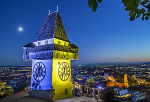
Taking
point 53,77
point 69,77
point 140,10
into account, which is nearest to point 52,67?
point 53,77

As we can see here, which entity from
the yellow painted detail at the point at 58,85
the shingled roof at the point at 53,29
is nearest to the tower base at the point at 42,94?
the yellow painted detail at the point at 58,85

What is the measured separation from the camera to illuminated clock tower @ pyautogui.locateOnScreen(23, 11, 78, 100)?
1340 cm

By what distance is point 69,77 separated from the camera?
1575 cm

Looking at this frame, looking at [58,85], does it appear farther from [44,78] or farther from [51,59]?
[51,59]

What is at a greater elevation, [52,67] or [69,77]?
[52,67]

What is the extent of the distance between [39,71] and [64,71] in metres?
3.10

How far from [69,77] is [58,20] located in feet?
26.5

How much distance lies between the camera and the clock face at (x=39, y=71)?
550 inches

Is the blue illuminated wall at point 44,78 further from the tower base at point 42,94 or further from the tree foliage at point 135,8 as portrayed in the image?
the tree foliage at point 135,8

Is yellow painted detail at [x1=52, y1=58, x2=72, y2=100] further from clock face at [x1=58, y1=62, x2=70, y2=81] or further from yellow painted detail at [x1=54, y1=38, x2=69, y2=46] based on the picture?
yellow painted detail at [x1=54, y1=38, x2=69, y2=46]

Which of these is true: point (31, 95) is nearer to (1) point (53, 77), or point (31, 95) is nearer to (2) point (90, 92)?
(1) point (53, 77)

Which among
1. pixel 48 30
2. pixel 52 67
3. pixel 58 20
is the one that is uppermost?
pixel 58 20

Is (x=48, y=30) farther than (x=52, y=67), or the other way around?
(x=48, y=30)

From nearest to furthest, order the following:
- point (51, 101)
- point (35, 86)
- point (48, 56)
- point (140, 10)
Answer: point (140, 10), point (51, 101), point (48, 56), point (35, 86)
